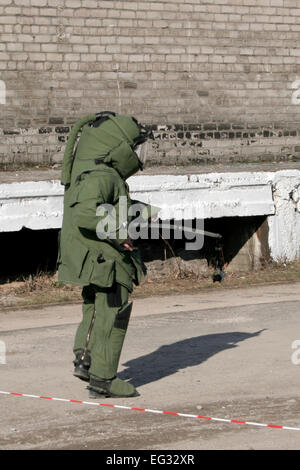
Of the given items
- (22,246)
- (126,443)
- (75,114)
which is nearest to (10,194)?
(22,246)

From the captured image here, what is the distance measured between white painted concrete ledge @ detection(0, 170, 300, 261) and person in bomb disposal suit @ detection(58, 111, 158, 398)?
502 cm

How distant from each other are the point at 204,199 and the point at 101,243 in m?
6.39

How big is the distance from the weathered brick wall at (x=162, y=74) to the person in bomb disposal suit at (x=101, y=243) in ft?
24.6

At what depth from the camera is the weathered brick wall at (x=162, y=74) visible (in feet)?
43.7

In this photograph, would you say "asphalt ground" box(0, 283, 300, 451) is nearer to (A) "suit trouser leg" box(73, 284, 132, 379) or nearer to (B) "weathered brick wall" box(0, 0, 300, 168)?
(A) "suit trouser leg" box(73, 284, 132, 379)

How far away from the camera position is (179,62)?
14344mm

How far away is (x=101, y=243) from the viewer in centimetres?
584

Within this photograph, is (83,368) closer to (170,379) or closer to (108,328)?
(108,328)

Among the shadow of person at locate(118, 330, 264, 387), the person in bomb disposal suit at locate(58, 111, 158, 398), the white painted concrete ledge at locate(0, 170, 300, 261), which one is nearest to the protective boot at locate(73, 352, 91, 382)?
the person in bomb disposal suit at locate(58, 111, 158, 398)

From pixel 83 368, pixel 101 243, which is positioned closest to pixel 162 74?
pixel 101 243

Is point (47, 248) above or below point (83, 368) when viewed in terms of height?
below

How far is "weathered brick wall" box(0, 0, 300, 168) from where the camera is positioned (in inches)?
525

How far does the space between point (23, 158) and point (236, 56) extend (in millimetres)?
4016

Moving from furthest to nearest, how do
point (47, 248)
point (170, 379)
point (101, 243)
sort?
1. point (47, 248)
2. point (170, 379)
3. point (101, 243)
